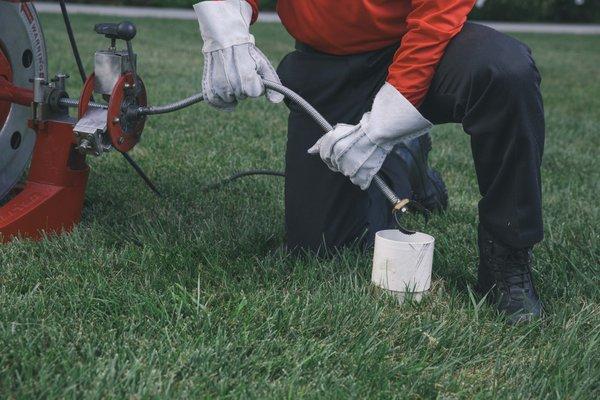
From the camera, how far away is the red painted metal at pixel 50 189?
2.18m

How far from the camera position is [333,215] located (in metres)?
2.27

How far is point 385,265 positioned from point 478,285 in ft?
1.01

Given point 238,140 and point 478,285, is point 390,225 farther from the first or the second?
point 238,140

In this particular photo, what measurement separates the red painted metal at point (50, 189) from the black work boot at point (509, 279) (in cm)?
113

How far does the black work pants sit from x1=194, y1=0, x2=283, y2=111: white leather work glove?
27cm

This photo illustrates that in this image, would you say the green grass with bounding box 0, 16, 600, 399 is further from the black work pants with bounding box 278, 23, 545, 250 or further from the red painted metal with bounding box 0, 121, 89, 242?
the black work pants with bounding box 278, 23, 545, 250

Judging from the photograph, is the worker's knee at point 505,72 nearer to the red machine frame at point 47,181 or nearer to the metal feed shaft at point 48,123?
the metal feed shaft at point 48,123

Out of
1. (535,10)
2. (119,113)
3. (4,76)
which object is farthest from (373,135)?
(535,10)

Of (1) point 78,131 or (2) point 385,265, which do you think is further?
Answer: (1) point 78,131

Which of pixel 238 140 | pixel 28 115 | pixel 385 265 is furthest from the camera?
pixel 238 140

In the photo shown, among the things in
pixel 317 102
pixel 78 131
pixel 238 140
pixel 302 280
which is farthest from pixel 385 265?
pixel 238 140

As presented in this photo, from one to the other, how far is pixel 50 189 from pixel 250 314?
0.82 m

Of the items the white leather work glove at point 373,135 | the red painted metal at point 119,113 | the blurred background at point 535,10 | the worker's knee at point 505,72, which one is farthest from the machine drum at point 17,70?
the blurred background at point 535,10

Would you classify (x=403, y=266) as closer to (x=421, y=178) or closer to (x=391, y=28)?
(x=391, y=28)
